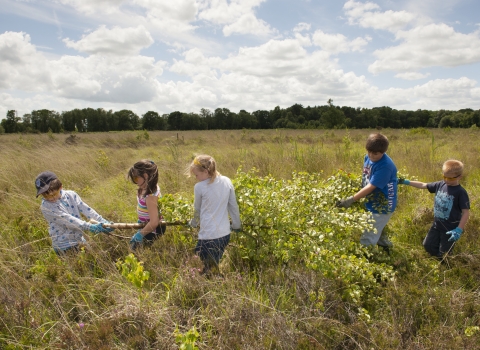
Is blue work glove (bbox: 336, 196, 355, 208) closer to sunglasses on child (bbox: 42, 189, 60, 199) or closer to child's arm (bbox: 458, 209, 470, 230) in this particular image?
child's arm (bbox: 458, 209, 470, 230)

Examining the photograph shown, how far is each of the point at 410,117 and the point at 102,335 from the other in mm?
62855

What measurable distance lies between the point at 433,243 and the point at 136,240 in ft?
11.8

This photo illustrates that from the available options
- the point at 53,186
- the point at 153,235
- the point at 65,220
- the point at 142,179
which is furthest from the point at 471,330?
the point at 53,186

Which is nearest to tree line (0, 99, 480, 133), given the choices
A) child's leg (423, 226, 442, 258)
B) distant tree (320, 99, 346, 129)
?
distant tree (320, 99, 346, 129)

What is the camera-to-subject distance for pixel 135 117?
58969mm

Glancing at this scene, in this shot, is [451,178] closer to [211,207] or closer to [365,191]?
[365,191]

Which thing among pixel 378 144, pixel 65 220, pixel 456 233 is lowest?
pixel 456 233

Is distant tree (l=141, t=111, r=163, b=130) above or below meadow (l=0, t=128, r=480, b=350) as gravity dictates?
above

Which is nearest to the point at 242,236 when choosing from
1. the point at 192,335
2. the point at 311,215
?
the point at 311,215

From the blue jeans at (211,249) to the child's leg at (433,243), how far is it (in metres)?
2.59

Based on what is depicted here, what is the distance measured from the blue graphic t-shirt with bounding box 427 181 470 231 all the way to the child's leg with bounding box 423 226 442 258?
0.46ft

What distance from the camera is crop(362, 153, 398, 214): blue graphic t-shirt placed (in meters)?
3.30

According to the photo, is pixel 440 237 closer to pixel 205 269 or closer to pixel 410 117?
pixel 205 269

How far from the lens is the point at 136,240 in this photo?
3283 mm
